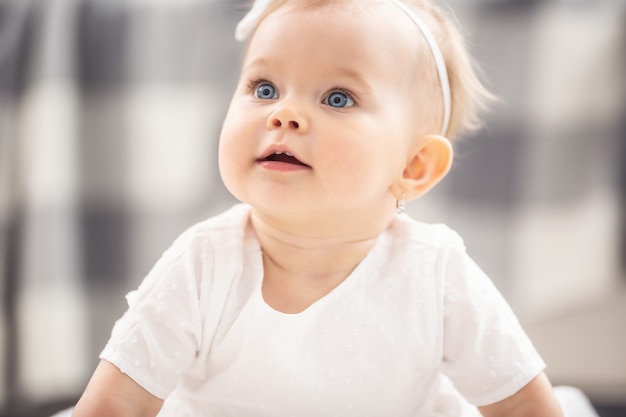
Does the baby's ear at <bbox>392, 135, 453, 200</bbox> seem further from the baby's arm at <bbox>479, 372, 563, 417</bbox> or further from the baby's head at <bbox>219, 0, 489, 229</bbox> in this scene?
the baby's arm at <bbox>479, 372, 563, 417</bbox>

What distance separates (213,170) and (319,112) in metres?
0.63

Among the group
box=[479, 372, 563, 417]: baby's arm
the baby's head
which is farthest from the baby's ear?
box=[479, 372, 563, 417]: baby's arm

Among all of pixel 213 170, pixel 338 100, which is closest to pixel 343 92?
pixel 338 100

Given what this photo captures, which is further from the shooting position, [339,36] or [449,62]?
[449,62]

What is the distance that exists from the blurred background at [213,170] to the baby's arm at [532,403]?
522 millimetres

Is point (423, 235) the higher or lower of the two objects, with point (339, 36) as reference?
lower

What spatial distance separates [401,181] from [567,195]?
23.6 inches

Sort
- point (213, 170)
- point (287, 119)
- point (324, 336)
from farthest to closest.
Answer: point (213, 170) < point (324, 336) < point (287, 119)

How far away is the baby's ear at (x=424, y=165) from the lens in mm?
1026

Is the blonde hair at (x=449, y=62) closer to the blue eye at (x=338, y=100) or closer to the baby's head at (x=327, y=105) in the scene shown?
the baby's head at (x=327, y=105)

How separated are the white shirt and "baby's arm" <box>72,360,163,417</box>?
35 mm

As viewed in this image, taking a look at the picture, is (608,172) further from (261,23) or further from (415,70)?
(261,23)

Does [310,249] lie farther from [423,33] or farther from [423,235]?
[423,33]

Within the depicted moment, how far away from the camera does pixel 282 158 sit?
3.01 ft
